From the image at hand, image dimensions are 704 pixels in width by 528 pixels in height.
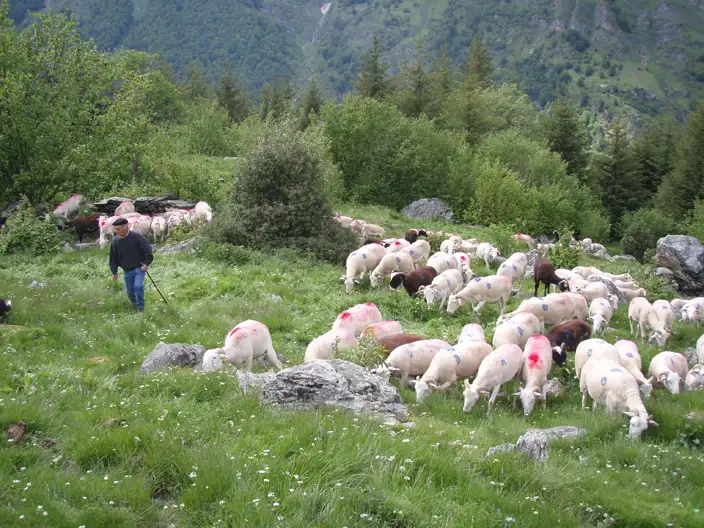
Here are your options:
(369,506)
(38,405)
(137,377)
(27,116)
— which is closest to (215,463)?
(369,506)

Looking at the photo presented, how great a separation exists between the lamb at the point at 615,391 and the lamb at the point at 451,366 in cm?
185

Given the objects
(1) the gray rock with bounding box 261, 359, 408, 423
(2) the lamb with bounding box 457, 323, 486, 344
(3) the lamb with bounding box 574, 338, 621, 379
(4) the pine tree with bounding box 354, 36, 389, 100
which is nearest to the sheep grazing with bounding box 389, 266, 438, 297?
(2) the lamb with bounding box 457, 323, 486, 344

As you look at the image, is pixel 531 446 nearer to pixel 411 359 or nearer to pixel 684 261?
pixel 411 359

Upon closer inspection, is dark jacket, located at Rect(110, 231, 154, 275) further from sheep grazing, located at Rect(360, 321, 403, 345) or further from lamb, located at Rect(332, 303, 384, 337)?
sheep grazing, located at Rect(360, 321, 403, 345)

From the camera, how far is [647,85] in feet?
600

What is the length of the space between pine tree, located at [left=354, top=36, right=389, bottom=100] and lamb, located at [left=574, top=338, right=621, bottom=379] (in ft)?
169

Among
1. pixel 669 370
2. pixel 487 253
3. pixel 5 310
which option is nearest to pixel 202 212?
pixel 487 253

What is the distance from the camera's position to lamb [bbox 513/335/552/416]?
33.0ft

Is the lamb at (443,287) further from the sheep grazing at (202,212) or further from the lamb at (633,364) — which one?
the sheep grazing at (202,212)

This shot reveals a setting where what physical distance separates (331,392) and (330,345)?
3.21m

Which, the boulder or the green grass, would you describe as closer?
the green grass

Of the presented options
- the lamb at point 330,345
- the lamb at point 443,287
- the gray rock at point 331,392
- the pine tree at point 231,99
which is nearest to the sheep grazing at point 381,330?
the lamb at point 330,345

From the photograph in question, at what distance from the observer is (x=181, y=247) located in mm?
21109

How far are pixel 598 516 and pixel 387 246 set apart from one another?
16.1 meters
